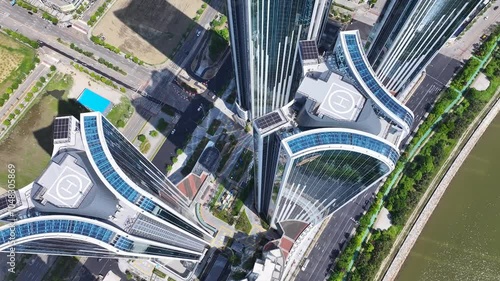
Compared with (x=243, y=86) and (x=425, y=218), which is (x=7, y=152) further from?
(x=425, y=218)

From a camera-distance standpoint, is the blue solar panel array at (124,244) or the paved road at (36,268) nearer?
the blue solar panel array at (124,244)

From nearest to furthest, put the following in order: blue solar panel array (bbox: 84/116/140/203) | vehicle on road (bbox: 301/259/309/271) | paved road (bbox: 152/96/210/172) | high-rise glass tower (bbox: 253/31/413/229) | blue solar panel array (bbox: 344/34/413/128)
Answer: blue solar panel array (bbox: 84/116/140/203), high-rise glass tower (bbox: 253/31/413/229), blue solar panel array (bbox: 344/34/413/128), vehicle on road (bbox: 301/259/309/271), paved road (bbox: 152/96/210/172)

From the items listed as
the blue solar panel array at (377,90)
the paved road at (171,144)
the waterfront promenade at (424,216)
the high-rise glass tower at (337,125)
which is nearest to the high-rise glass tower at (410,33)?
the high-rise glass tower at (337,125)

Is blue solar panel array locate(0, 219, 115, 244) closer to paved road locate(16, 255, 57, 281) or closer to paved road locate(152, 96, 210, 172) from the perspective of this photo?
paved road locate(16, 255, 57, 281)

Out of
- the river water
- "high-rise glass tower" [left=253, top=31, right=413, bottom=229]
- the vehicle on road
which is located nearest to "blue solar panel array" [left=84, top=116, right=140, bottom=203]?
"high-rise glass tower" [left=253, top=31, right=413, bottom=229]

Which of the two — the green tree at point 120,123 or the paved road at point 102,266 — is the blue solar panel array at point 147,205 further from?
the green tree at point 120,123

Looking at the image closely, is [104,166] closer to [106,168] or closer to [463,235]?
[106,168]

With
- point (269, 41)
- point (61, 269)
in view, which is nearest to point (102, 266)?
point (61, 269)
